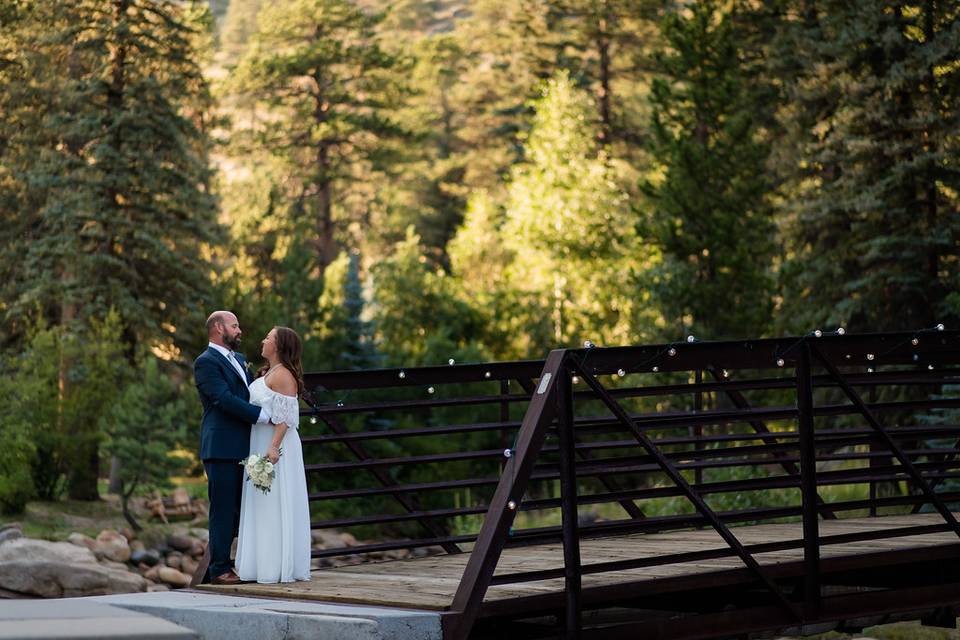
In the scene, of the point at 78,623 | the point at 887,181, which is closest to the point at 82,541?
the point at 887,181

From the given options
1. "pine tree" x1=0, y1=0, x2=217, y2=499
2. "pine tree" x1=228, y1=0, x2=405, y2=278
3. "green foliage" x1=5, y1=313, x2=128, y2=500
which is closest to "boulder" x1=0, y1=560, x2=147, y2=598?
"green foliage" x1=5, y1=313, x2=128, y2=500

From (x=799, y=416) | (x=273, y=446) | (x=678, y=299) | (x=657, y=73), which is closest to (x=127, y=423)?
(x=678, y=299)

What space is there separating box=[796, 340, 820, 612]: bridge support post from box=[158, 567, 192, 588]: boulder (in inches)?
528

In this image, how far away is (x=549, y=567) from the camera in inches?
356

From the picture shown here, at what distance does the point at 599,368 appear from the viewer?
→ 25.3ft

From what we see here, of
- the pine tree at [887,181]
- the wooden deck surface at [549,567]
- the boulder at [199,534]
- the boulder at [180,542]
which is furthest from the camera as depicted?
the pine tree at [887,181]

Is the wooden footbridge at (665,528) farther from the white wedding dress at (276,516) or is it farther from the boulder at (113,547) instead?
the boulder at (113,547)

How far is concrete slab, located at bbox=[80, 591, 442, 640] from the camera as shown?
6.89m

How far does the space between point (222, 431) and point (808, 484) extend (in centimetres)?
353

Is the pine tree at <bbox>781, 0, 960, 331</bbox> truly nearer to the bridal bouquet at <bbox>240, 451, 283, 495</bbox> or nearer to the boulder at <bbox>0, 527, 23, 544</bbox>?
the boulder at <bbox>0, 527, 23, 544</bbox>

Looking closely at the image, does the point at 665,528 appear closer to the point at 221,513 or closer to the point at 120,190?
the point at 221,513

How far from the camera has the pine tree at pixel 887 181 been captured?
24891 millimetres

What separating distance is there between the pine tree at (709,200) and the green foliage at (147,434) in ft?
31.0

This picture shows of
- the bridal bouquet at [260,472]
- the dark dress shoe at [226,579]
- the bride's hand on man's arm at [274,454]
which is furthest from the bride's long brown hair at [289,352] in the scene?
the dark dress shoe at [226,579]
